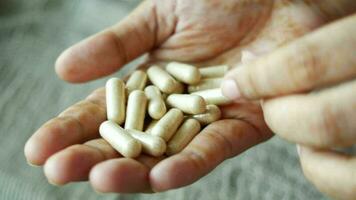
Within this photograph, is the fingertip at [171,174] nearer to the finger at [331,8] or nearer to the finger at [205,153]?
the finger at [205,153]

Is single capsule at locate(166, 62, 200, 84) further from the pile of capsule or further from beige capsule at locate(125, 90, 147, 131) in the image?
beige capsule at locate(125, 90, 147, 131)

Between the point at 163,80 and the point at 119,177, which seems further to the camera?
the point at 163,80

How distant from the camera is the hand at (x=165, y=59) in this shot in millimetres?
662

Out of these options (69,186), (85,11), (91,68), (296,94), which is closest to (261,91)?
(296,94)

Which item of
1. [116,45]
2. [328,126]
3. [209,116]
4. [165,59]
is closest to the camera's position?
[328,126]

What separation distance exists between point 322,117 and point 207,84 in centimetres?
36

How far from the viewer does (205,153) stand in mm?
731

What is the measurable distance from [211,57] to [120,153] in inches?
15.0

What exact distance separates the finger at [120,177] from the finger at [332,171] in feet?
0.74

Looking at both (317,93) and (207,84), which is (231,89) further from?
(207,84)

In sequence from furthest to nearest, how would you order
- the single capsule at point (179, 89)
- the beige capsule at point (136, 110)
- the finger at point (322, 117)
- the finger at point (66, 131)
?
the single capsule at point (179, 89), the beige capsule at point (136, 110), the finger at point (66, 131), the finger at point (322, 117)

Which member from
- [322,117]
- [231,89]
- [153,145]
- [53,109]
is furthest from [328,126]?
[53,109]

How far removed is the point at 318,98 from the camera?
621mm

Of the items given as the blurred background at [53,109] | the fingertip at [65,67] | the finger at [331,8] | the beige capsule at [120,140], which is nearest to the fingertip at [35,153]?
the beige capsule at [120,140]
